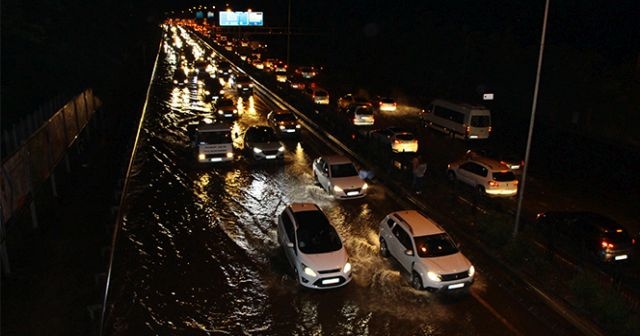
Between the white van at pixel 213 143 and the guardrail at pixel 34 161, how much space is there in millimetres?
5882

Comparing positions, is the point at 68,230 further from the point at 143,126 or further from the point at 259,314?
the point at 143,126

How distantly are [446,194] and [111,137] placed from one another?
20890 millimetres

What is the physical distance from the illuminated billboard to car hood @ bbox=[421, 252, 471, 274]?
70.1m

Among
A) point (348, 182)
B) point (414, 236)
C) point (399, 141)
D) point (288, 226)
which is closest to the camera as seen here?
point (414, 236)

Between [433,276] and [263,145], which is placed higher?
[263,145]

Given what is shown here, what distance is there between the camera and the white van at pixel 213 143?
2559cm

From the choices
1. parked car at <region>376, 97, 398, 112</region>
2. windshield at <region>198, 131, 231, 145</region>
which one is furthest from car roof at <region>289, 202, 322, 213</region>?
parked car at <region>376, 97, 398, 112</region>

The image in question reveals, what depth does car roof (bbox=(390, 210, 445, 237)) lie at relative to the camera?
1533 cm

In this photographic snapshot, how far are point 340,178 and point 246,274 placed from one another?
7.59 meters

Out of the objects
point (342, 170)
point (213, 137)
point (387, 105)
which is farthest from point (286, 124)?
point (387, 105)

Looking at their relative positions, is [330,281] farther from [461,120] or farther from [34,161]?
[461,120]

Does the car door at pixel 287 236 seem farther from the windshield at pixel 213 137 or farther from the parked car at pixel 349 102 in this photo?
the parked car at pixel 349 102

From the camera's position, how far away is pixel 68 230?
57.2 feet

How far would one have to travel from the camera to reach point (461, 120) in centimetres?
3228
